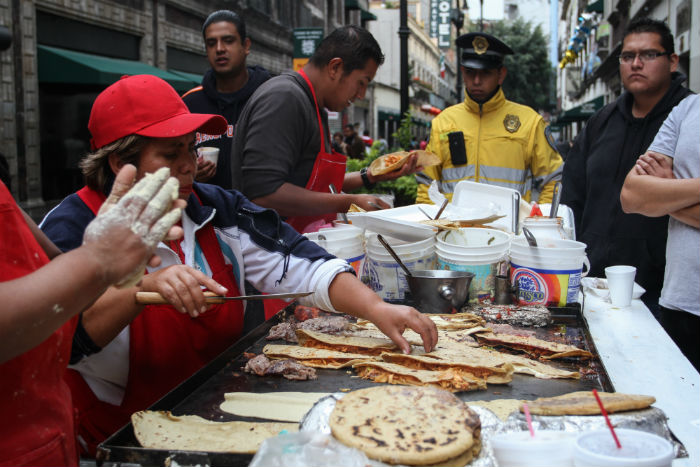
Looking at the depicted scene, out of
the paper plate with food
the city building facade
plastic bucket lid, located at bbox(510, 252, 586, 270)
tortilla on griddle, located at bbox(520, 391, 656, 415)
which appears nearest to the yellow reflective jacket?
the paper plate with food

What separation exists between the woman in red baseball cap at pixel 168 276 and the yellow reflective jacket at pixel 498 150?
215 centimetres

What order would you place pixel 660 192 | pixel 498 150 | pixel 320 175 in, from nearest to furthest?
pixel 660 192
pixel 320 175
pixel 498 150

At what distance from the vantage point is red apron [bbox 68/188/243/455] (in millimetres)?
2107

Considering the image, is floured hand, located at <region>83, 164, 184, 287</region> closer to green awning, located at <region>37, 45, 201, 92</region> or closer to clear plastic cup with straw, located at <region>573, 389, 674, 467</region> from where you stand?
clear plastic cup with straw, located at <region>573, 389, 674, 467</region>

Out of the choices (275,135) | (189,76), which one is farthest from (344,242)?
(189,76)

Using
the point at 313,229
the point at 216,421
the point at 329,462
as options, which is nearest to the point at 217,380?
the point at 216,421

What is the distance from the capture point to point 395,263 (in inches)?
115

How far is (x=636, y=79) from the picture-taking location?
3822 mm

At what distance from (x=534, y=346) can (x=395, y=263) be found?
33.6 inches

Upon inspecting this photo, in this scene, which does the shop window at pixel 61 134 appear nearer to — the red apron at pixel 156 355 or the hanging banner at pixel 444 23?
the red apron at pixel 156 355

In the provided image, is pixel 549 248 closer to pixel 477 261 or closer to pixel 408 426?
pixel 477 261

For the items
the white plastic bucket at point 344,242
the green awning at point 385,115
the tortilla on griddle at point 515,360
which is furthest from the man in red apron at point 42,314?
the green awning at point 385,115

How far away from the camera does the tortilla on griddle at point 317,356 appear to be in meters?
2.16

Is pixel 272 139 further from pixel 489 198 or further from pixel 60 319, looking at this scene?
pixel 60 319
